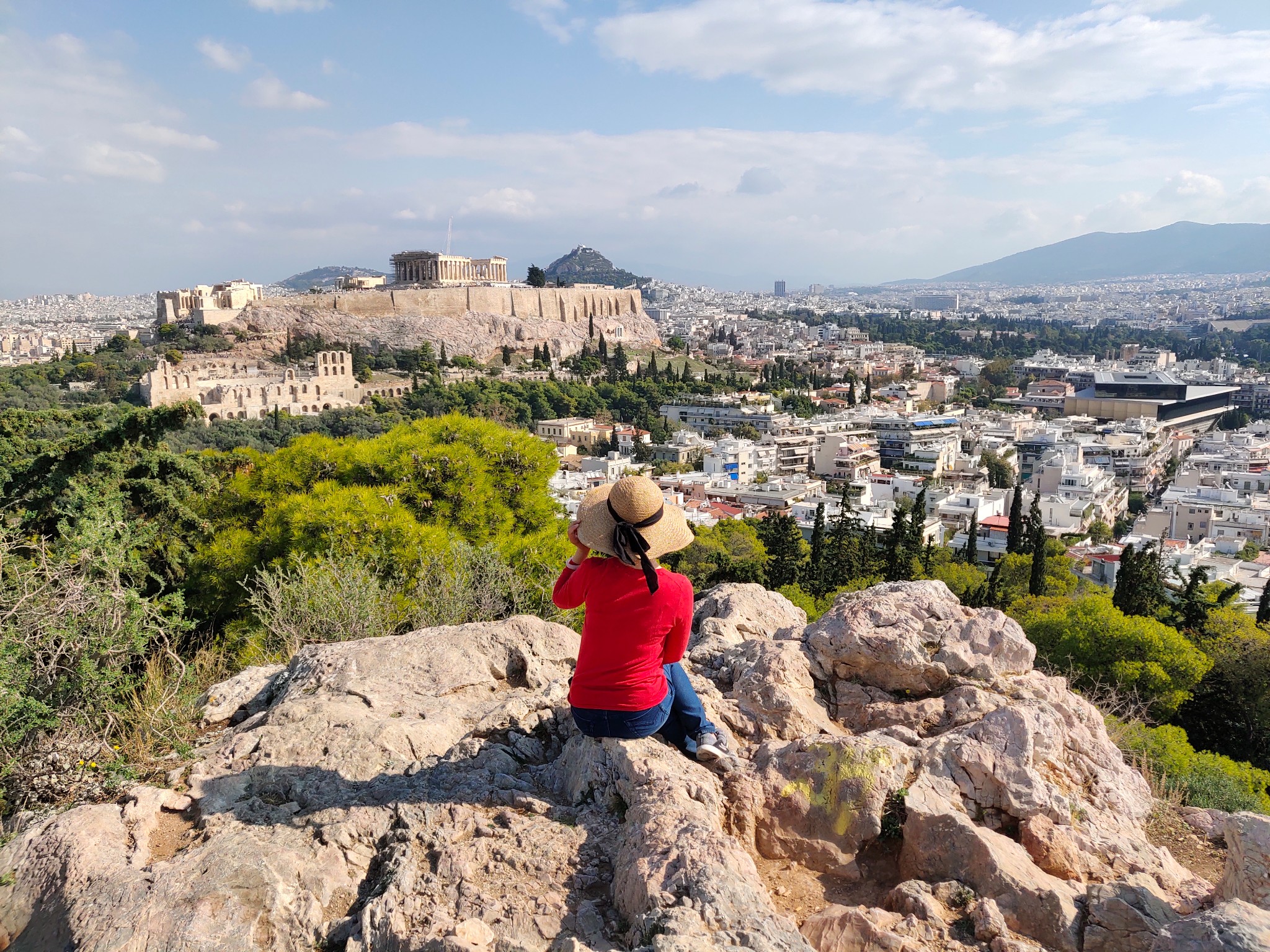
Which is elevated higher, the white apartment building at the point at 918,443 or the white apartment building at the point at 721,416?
the white apartment building at the point at 721,416

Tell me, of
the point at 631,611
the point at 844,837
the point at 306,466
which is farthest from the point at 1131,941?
the point at 306,466

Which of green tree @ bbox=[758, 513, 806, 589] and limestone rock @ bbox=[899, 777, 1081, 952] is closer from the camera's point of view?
limestone rock @ bbox=[899, 777, 1081, 952]

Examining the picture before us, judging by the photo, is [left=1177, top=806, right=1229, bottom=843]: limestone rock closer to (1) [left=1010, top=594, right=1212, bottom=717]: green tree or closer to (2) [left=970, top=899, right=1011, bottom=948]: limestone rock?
(2) [left=970, top=899, right=1011, bottom=948]: limestone rock

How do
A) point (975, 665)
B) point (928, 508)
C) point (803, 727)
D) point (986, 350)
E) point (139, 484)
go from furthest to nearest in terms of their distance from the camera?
1. point (986, 350)
2. point (928, 508)
3. point (139, 484)
4. point (975, 665)
5. point (803, 727)

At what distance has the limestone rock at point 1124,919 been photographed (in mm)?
2000

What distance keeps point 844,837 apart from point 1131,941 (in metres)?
0.70

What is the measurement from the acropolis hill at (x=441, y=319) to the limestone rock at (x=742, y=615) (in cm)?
5132

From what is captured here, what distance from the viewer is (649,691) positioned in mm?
2588

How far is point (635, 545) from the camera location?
251 cm

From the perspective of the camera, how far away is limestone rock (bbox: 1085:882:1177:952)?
6.56 feet

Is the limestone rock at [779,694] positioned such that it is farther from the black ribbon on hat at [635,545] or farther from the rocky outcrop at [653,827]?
the black ribbon on hat at [635,545]

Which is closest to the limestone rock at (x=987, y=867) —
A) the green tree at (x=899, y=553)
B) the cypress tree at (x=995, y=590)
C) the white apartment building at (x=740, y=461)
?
the cypress tree at (x=995, y=590)

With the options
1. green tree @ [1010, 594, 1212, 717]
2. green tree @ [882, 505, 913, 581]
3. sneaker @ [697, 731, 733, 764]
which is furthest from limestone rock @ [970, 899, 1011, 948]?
green tree @ [882, 505, 913, 581]

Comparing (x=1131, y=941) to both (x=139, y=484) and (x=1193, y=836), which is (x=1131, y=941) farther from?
(x=139, y=484)
